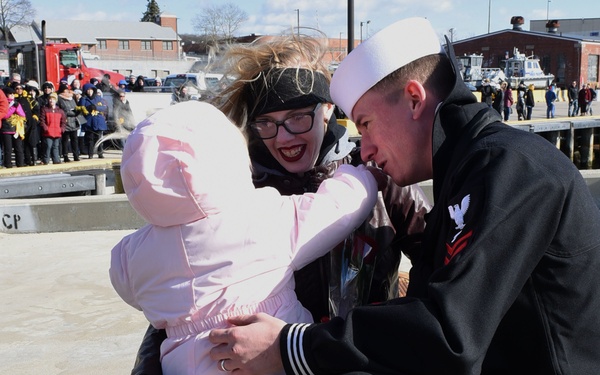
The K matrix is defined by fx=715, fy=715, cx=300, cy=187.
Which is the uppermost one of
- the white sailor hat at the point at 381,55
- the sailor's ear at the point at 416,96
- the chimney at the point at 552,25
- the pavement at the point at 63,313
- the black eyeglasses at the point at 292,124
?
the chimney at the point at 552,25

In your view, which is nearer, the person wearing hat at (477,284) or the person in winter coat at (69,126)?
the person wearing hat at (477,284)

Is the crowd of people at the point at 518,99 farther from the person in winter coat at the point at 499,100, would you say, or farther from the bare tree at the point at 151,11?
the bare tree at the point at 151,11

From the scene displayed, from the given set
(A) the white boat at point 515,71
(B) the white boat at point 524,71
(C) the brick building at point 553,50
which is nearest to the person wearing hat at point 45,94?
(A) the white boat at point 515,71

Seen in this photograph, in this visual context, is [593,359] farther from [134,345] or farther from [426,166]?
[134,345]

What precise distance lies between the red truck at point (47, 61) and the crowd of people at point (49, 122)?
302 inches

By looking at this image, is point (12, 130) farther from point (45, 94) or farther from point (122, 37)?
point (122, 37)

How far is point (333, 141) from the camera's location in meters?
2.96

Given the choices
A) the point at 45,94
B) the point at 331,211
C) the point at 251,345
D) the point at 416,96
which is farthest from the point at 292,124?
the point at 45,94

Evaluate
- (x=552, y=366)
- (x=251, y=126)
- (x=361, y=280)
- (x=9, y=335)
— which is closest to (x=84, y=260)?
(x=9, y=335)

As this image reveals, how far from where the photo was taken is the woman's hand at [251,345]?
1.84m

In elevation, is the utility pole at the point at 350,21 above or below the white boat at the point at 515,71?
above

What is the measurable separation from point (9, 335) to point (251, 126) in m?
3.60

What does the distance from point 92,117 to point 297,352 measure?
51.6 ft

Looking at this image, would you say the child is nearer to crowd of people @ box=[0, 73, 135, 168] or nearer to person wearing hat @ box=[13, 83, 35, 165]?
crowd of people @ box=[0, 73, 135, 168]
